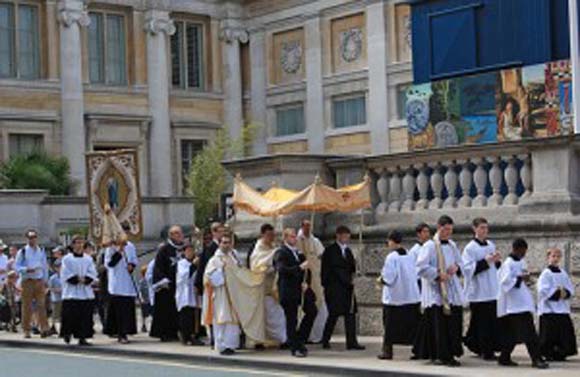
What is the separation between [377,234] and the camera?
20.0 m

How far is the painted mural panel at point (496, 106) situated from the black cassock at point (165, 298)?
16.5 ft

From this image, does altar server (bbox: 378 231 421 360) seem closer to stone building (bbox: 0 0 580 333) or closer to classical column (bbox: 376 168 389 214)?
classical column (bbox: 376 168 389 214)

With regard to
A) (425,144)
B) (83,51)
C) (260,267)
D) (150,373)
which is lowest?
(150,373)

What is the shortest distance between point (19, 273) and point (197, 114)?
29.8 meters

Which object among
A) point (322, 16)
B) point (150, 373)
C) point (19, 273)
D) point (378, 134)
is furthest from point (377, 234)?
point (322, 16)

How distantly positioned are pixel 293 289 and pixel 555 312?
3872 mm

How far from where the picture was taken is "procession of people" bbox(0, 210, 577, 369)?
15586mm

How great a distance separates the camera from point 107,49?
50969mm

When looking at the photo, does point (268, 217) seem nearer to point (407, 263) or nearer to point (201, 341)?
point (201, 341)

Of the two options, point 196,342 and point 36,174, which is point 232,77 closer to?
point 36,174

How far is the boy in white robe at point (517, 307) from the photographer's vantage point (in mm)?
14969

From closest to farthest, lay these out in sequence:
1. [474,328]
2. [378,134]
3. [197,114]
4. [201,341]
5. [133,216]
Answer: [474,328] < [201,341] < [133,216] < [378,134] < [197,114]

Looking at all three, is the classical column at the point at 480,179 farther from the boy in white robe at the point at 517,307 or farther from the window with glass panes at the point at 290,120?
the window with glass panes at the point at 290,120

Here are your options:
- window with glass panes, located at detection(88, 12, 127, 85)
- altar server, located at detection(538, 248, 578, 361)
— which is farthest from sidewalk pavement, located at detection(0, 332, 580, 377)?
window with glass panes, located at detection(88, 12, 127, 85)
